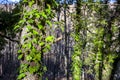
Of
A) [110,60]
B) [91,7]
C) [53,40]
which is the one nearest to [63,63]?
[110,60]

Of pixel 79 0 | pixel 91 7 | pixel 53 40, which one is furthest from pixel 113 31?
pixel 53 40

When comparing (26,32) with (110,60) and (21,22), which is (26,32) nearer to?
(21,22)

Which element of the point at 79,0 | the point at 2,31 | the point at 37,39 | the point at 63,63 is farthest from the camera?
the point at 63,63

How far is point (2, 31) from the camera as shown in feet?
39.7

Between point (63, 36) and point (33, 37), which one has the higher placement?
point (33, 37)

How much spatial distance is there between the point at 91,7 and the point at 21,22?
773 cm

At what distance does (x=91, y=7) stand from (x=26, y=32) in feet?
25.4

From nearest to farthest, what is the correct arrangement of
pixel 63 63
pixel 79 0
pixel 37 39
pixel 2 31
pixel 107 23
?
pixel 37 39 < pixel 79 0 < pixel 2 31 < pixel 107 23 < pixel 63 63

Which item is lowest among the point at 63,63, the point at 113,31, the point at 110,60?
the point at 63,63

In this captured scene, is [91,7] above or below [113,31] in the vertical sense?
above

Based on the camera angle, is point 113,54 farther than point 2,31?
Yes

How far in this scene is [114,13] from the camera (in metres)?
14.0

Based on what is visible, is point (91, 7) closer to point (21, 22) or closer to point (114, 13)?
→ point (114, 13)

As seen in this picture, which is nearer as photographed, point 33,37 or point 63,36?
point 33,37
